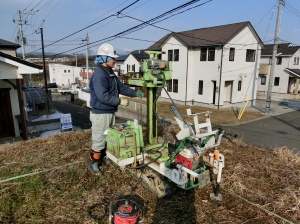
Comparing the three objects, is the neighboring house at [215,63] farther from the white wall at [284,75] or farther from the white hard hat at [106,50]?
the white hard hat at [106,50]

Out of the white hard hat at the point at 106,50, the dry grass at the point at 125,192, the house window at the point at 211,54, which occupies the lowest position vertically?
the dry grass at the point at 125,192

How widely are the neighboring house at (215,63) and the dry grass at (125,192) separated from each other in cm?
1461

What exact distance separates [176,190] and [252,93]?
20.6 metres

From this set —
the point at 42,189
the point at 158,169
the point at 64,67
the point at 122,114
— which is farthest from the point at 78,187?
the point at 64,67

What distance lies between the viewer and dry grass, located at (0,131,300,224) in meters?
2.96

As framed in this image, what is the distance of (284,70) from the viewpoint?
27.4 metres

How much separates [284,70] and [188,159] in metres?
30.2

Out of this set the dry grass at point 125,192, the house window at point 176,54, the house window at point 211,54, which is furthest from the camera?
the house window at point 176,54

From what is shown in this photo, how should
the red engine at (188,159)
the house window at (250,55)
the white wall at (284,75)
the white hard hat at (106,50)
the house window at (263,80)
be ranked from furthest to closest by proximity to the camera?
the house window at (263,80) → the white wall at (284,75) → the house window at (250,55) → the white hard hat at (106,50) → the red engine at (188,159)

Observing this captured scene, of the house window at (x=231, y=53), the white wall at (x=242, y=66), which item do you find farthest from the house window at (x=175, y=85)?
the house window at (x=231, y=53)

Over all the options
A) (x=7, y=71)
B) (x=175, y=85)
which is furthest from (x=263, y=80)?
(x=7, y=71)

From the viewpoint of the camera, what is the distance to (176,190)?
3537mm

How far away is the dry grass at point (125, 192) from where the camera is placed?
9.72 ft

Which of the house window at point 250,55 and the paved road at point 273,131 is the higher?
the house window at point 250,55
